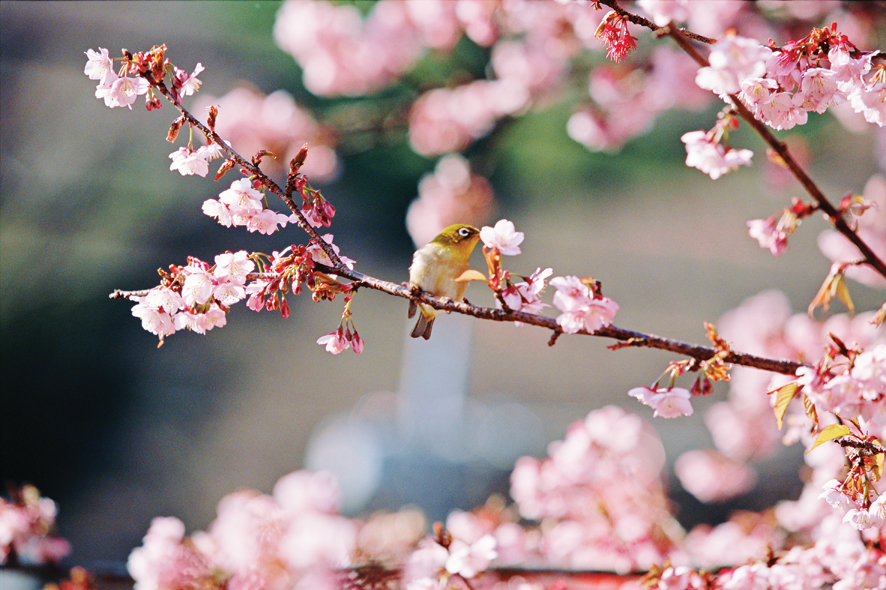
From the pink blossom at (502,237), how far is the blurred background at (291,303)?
159cm

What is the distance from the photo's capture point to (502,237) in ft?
2.21

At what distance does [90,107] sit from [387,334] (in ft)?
13.5

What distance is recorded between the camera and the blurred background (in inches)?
160

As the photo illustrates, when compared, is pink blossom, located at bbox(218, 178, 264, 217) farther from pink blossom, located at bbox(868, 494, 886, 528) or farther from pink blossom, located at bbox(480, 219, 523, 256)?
pink blossom, located at bbox(868, 494, 886, 528)

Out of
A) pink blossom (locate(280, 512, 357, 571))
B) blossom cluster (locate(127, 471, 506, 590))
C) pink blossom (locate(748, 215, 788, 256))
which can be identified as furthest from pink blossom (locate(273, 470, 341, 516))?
pink blossom (locate(748, 215, 788, 256))

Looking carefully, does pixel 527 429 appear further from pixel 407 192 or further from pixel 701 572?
pixel 701 572

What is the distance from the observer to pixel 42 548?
1411mm

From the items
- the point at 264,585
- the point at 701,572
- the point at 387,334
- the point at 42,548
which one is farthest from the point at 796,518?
the point at 387,334

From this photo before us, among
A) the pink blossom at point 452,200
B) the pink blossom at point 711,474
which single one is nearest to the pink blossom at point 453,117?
the pink blossom at point 452,200

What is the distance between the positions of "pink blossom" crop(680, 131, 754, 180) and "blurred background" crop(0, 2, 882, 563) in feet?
4.96

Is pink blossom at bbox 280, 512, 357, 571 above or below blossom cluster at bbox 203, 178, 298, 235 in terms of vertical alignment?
below

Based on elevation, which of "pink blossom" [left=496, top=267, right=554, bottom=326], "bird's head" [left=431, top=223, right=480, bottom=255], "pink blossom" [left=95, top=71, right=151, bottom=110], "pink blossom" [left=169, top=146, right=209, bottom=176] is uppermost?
"pink blossom" [left=95, top=71, right=151, bottom=110]

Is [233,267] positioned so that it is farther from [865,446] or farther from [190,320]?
[865,446]

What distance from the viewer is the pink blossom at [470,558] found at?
37.5 inches
